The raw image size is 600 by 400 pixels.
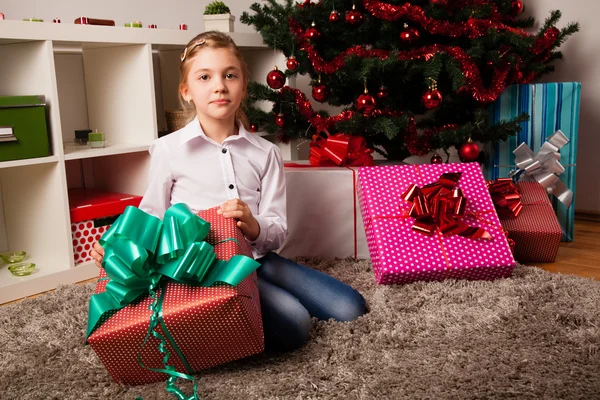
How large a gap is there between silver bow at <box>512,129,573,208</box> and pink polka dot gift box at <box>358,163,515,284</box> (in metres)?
0.38

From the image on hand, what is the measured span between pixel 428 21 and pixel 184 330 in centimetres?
123

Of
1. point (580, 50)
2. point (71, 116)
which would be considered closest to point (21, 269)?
point (71, 116)

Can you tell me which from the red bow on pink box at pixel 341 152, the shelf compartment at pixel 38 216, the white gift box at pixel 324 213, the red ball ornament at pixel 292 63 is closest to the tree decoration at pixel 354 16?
the red ball ornament at pixel 292 63

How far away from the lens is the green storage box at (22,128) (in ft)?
5.05

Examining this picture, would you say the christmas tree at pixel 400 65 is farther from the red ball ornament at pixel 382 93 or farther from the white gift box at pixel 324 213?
the white gift box at pixel 324 213

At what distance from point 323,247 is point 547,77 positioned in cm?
118

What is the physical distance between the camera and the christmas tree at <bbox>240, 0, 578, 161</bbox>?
179 cm

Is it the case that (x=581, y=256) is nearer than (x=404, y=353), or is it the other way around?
(x=404, y=353)

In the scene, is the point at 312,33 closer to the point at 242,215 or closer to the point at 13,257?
the point at 242,215

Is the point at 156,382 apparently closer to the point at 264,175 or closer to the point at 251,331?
the point at 251,331

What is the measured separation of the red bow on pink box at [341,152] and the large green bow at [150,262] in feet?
2.81

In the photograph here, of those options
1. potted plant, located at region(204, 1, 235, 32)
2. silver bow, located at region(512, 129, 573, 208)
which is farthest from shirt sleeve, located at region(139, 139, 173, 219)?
silver bow, located at region(512, 129, 573, 208)

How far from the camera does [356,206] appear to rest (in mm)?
1754

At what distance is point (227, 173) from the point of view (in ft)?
4.48
